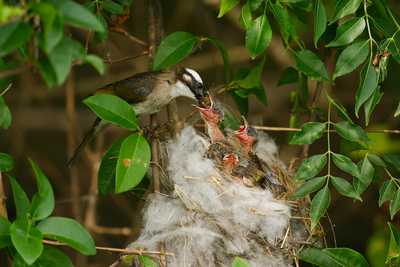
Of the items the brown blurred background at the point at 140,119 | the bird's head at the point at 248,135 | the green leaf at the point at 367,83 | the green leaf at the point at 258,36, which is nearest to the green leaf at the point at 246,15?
the green leaf at the point at 258,36

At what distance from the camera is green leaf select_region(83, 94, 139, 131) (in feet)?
3.27

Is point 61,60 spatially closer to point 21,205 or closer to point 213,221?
point 21,205

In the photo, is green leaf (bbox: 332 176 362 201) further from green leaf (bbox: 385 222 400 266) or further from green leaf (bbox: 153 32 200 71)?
green leaf (bbox: 153 32 200 71)

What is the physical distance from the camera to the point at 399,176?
7.43 feet

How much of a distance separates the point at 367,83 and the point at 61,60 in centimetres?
84

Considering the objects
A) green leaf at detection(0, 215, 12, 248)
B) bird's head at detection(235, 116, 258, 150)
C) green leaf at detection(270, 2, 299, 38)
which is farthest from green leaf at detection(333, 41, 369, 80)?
green leaf at detection(0, 215, 12, 248)

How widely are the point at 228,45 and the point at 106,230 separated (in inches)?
64.5

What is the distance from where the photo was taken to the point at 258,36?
1.08m

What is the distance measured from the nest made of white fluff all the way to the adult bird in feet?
1.23

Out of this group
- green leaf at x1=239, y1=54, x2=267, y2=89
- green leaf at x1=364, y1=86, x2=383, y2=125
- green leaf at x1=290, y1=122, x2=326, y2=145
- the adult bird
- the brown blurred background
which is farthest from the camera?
the brown blurred background

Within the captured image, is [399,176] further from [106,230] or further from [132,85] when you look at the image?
[106,230]

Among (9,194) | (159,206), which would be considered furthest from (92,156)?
(159,206)

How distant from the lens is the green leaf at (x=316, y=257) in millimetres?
1245

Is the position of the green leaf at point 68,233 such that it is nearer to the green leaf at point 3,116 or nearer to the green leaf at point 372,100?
the green leaf at point 3,116
